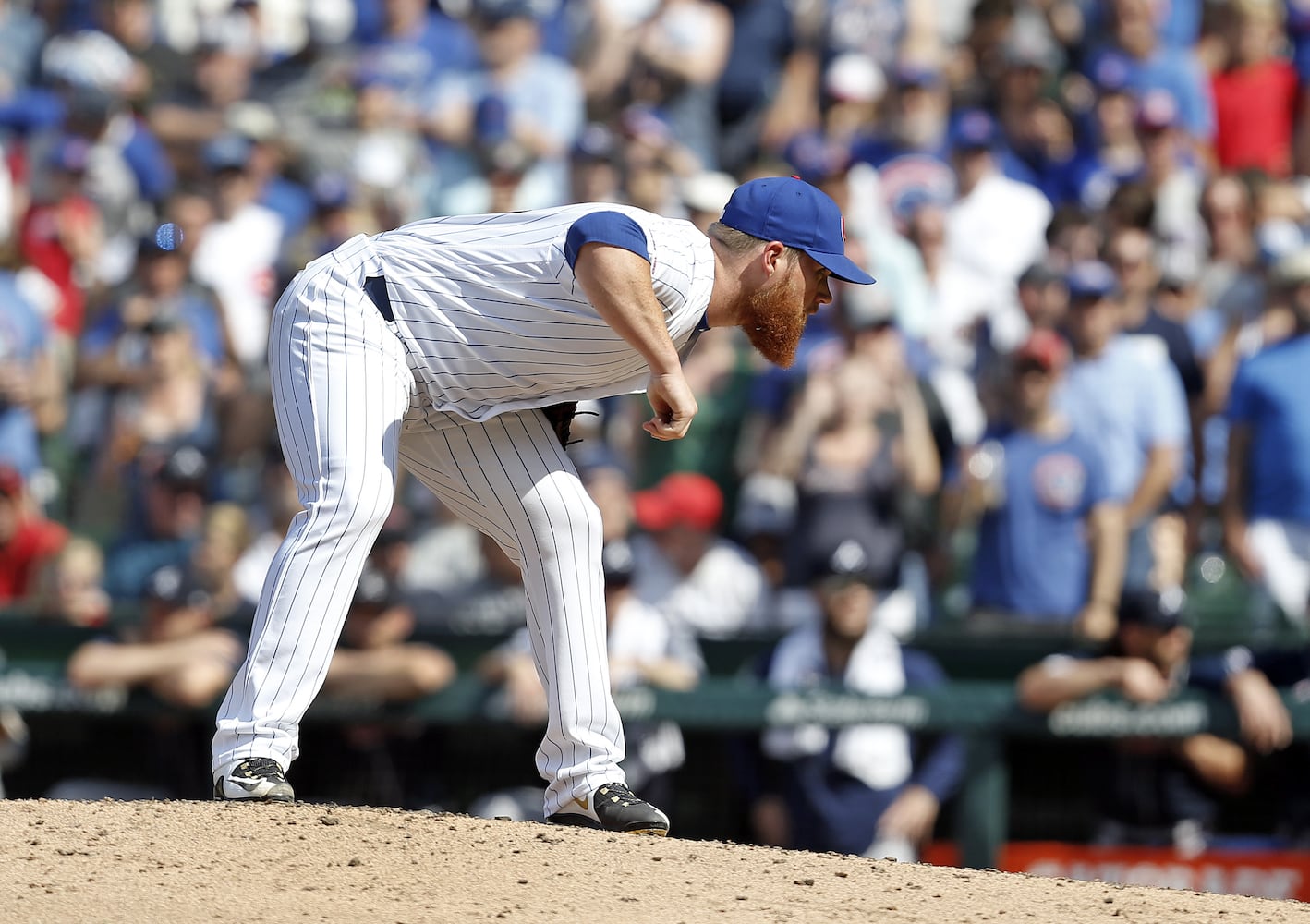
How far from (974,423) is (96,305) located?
3918mm

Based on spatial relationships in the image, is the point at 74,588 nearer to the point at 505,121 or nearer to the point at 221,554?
the point at 221,554

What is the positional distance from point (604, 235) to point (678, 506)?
3.26 meters

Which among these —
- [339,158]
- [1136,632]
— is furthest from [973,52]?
[1136,632]

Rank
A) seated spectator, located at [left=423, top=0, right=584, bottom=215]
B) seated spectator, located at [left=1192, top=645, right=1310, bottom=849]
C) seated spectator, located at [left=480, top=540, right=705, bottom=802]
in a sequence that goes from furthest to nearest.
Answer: seated spectator, located at [left=423, top=0, right=584, bottom=215]
seated spectator, located at [left=480, top=540, right=705, bottom=802]
seated spectator, located at [left=1192, top=645, right=1310, bottom=849]

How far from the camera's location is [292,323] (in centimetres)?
404

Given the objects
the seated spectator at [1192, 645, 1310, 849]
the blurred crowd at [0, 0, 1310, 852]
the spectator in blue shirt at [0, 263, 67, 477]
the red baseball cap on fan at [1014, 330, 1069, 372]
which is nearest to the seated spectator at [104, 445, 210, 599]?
the blurred crowd at [0, 0, 1310, 852]

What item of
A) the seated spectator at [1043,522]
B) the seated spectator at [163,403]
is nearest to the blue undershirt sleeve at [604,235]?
the seated spectator at [1043,522]

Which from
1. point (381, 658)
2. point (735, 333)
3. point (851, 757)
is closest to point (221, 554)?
point (381, 658)

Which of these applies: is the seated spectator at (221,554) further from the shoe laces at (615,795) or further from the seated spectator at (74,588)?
the shoe laces at (615,795)

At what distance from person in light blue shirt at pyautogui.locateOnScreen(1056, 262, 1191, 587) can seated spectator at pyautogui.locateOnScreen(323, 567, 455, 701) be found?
2566 mm

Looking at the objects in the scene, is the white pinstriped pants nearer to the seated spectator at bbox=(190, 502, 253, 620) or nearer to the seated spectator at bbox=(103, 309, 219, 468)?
the seated spectator at bbox=(190, 502, 253, 620)

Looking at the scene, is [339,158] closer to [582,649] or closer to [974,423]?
[974,423]

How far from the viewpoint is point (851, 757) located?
619 cm

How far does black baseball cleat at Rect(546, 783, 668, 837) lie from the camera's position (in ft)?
13.9
